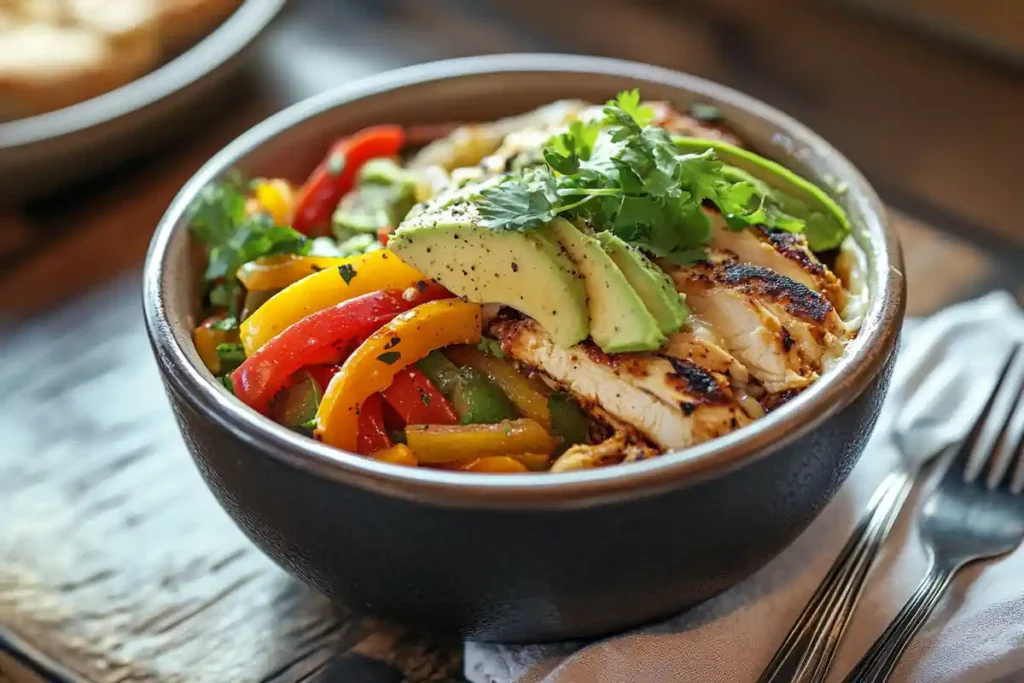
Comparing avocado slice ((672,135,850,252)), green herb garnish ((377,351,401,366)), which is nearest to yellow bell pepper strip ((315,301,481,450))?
green herb garnish ((377,351,401,366))

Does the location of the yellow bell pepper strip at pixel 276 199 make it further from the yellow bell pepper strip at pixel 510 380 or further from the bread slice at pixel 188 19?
the bread slice at pixel 188 19

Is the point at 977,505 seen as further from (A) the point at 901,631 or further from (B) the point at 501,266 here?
(B) the point at 501,266

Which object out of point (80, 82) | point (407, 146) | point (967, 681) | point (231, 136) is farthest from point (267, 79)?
point (967, 681)

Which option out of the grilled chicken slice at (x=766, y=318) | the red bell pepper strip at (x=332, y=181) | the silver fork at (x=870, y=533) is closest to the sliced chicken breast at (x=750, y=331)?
the grilled chicken slice at (x=766, y=318)

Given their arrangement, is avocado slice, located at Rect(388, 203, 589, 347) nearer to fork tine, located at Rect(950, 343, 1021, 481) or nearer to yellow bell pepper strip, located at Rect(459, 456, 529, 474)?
yellow bell pepper strip, located at Rect(459, 456, 529, 474)

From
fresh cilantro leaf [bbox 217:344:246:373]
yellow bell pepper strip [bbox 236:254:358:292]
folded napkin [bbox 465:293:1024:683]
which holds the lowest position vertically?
folded napkin [bbox 465:293:1024:683]

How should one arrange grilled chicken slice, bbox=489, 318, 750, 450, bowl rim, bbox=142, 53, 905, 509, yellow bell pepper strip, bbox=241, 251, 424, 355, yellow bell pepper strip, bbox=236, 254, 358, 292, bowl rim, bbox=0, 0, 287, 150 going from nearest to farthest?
bowl rim, bbox=142, 53, 905, 509 → grilled chicken slice, bbox=489, 318, 750, 450 → yellow bell pepper strip, bbox=241, 251, 424, 355 → yellow bell pepper strip, bbox=236, 254, 358, 292 → bowl rim, bbox=0, 0, 287, 150
